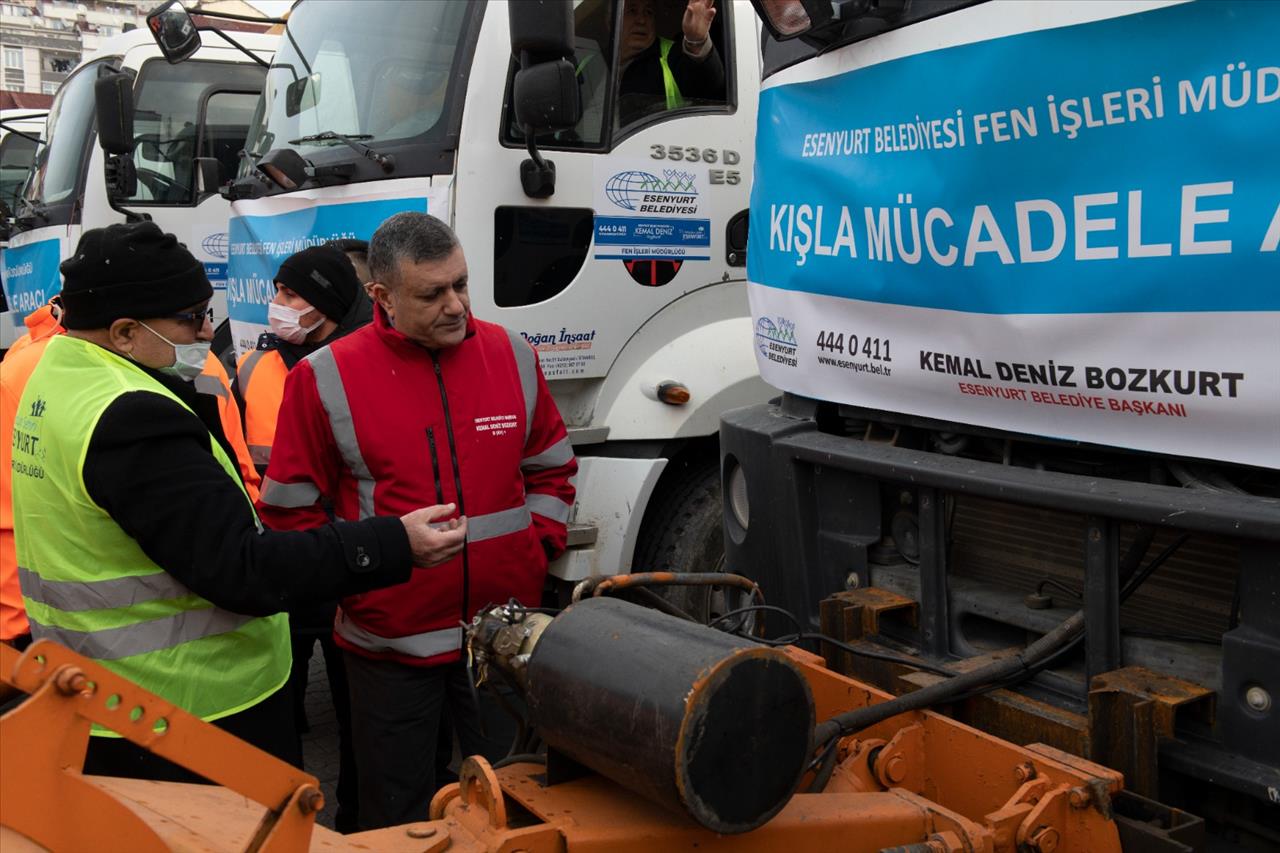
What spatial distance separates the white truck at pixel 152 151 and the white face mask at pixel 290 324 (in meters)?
4.13

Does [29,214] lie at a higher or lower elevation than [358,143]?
lower

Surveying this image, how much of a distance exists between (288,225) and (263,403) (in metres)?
1.15

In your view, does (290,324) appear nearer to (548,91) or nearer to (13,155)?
(548,91)

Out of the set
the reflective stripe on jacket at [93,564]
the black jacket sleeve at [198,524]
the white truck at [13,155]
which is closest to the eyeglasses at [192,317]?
the reflective stripe on jacket at [93,564]

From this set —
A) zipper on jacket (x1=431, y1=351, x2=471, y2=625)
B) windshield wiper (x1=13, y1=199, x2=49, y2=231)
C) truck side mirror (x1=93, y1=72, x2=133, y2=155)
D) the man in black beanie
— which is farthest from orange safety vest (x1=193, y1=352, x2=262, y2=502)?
windshield wiper (x1=13, y1=199, x2=49, y2=231)

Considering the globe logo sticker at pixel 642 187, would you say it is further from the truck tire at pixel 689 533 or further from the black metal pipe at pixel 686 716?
the black metal pipe at pixel 686 716

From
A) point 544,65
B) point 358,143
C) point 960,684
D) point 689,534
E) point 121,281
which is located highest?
point 544,65

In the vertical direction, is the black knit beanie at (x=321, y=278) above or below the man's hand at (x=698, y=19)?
below

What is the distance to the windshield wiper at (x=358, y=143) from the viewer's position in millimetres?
4508

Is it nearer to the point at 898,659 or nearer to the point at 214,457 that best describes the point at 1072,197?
the point at 898,659

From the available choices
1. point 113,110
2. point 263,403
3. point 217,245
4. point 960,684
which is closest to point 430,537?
point 960,684

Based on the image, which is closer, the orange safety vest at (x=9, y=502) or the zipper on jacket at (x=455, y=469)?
the zipper on jacket at (x=455, y=469)

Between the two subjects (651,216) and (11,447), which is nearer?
(11,447)

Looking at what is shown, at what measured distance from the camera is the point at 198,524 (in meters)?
2.46
